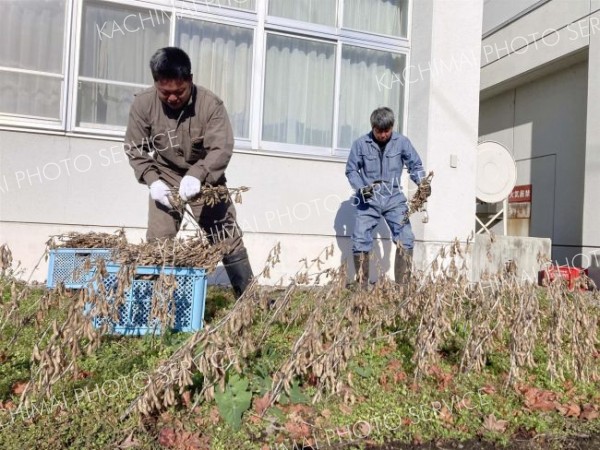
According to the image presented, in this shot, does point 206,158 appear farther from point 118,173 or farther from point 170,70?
point 118,173

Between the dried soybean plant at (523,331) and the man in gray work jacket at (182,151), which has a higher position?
the man in gray work jacket at (182,151)

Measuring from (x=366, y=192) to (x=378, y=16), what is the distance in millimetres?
2688

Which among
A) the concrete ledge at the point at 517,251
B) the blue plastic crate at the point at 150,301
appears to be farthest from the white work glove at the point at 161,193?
the concrete ledge at the point at 517,251

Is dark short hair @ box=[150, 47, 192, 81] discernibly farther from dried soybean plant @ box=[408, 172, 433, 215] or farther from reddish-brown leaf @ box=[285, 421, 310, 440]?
dried soybean plant @ box=[408, 172, 433, 215]

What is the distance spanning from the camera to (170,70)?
301cm

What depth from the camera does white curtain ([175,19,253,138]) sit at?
552cm

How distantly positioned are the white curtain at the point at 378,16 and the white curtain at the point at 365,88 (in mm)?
273

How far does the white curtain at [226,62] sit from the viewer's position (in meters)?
5.52

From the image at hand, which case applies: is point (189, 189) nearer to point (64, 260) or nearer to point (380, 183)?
point (64, 260)

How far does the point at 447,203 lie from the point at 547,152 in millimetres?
4109

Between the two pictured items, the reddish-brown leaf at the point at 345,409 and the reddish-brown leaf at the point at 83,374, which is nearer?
the reddish-brown leaf at the point at 345,409

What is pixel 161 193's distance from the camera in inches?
125

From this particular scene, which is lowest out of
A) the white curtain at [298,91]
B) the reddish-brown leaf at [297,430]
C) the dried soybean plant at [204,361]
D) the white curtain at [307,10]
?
the reddish-brown leaf at [297,430]

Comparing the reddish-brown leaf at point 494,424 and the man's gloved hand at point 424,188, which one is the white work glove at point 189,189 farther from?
the man's gloved hand at point 424,188
